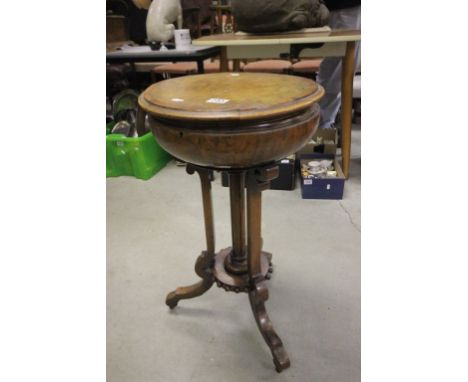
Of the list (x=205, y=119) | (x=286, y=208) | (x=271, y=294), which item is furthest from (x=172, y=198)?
(x=205, y=119)

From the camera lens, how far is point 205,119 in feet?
2.44

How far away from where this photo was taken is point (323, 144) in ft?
7.95

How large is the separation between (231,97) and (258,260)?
557mm

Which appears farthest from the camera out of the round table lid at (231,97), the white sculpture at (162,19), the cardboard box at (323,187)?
the white sculpture at (162,19)

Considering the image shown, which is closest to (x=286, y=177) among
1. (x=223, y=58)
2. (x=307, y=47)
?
(x=307, y=47)

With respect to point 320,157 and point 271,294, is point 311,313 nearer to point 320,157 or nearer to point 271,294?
point 271,294

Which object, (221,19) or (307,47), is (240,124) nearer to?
(307,47)

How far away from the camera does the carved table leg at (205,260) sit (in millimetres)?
1153

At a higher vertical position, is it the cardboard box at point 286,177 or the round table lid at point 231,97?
the round table lid at point 231,97

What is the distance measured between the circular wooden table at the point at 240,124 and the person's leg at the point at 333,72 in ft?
5.99

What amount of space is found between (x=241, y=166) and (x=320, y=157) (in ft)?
5.25

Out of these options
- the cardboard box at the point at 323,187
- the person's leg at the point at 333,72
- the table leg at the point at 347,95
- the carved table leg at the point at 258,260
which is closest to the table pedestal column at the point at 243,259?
the carved table leg at the point at 258,260

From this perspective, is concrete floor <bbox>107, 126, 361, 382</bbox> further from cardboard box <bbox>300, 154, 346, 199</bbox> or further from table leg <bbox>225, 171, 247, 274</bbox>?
table leg <bbox>225, 171, 247, 274</bbox>

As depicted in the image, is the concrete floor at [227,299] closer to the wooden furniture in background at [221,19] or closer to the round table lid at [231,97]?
the round table lid at [231,97]
